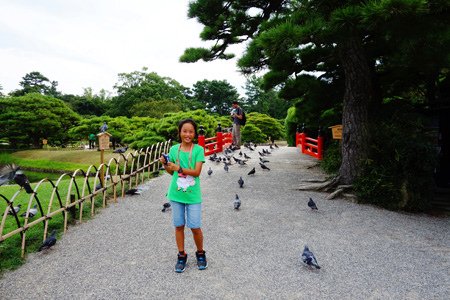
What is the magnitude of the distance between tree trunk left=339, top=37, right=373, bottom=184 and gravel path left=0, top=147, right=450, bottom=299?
3.30 feet

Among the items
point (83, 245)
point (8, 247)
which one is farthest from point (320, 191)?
point (8, 247)

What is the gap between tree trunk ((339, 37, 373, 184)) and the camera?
18.7ft

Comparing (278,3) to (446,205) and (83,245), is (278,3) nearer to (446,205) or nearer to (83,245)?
(446,205)

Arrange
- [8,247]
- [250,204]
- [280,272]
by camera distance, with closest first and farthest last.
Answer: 1. [280,272]
2. [8,247]
3. [250,204]

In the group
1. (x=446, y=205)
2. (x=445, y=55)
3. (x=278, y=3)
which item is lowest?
(x=446, y=205)

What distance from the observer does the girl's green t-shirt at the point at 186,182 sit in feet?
9.28

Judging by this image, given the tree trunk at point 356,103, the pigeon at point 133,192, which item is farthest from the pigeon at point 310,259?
the pigeon at point 133,192

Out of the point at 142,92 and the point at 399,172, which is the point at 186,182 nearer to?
the point at 399,172

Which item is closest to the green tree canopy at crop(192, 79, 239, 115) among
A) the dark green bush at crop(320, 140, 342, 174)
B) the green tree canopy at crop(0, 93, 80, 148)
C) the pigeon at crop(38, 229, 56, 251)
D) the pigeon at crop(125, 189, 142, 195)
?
the green tree canopy at crop(0, 93, 80, 148)

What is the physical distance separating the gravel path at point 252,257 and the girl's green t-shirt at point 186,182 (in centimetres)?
76

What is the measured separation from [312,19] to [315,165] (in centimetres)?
537

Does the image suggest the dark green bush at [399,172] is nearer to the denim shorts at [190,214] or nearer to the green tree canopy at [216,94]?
the denim shorts at [190,214]

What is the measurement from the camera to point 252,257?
332cm

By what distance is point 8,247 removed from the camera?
3.34 m
